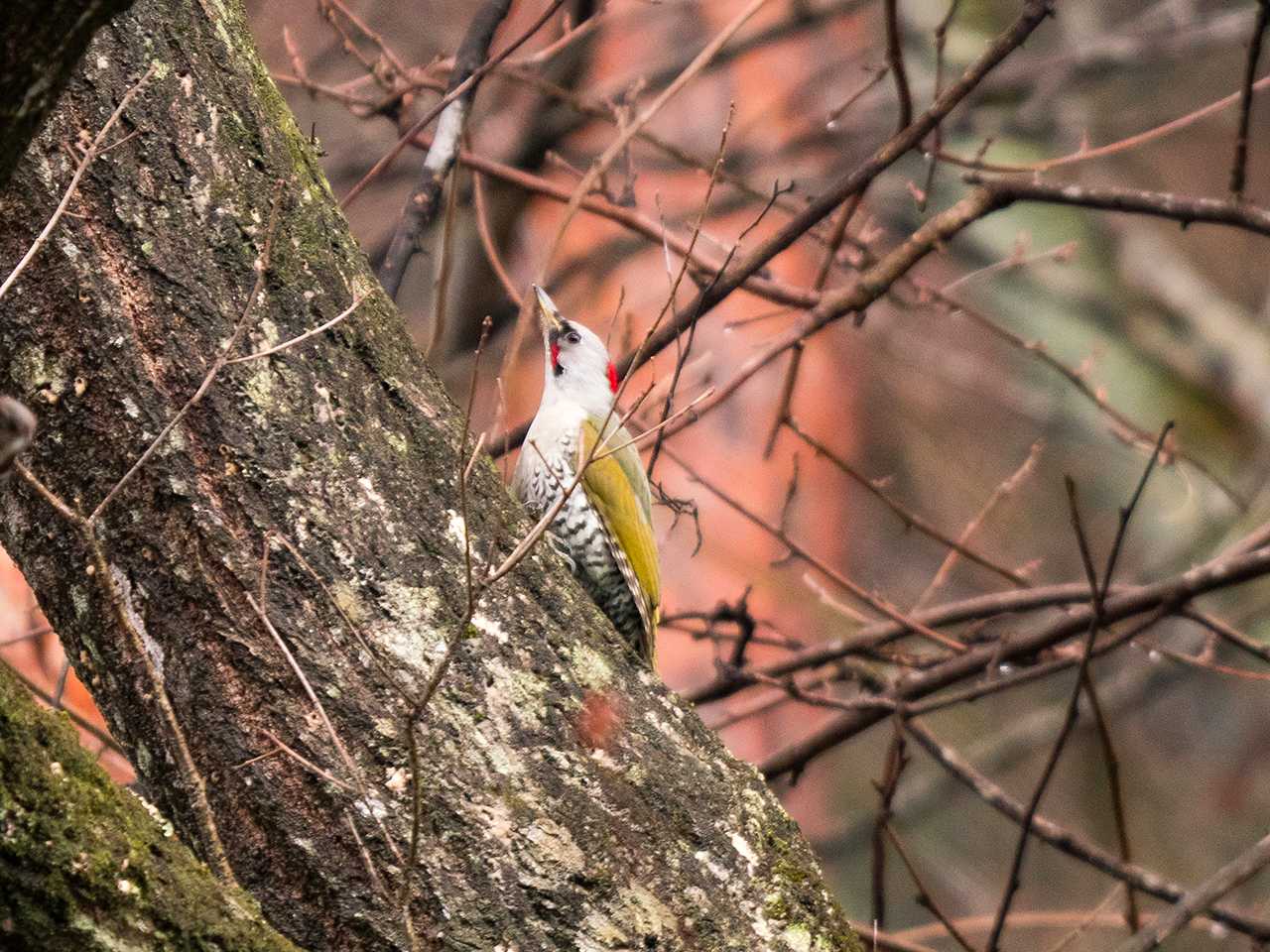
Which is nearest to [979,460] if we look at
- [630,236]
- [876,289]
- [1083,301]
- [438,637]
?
[1083,301]

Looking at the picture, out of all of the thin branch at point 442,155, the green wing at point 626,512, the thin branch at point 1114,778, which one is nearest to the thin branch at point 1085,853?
the thin branch at point 1114,778

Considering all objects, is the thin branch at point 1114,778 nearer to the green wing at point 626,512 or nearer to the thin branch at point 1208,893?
the thin branch at point 1208,893

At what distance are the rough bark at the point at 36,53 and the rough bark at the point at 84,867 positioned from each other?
623 mm

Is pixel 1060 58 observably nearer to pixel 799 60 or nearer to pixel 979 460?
pixel 799 60

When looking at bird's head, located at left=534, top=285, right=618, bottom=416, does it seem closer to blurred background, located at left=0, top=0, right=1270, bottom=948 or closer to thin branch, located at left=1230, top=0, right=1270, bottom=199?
blurred background, located at left=0, top=0, right=1270, bottom=948

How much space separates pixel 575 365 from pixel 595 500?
0.54m

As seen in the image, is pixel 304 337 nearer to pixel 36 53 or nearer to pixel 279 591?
pixel 279 591

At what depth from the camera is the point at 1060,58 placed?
6.89m

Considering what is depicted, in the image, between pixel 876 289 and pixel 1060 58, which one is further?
pixel 1060 58

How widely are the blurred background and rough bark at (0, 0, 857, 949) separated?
183 cm

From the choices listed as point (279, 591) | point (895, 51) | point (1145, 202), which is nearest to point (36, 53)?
point (279, 591)

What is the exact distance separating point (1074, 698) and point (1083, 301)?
6157mm

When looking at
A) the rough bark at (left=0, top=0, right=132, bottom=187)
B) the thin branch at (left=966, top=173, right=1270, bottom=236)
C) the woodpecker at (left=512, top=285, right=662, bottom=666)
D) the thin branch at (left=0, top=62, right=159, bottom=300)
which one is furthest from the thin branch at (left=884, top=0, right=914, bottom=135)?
the rough bark at (left=0, top=0, right=132, bottom=187)

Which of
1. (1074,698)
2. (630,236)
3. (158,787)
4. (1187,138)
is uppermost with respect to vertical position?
(1187,138)
